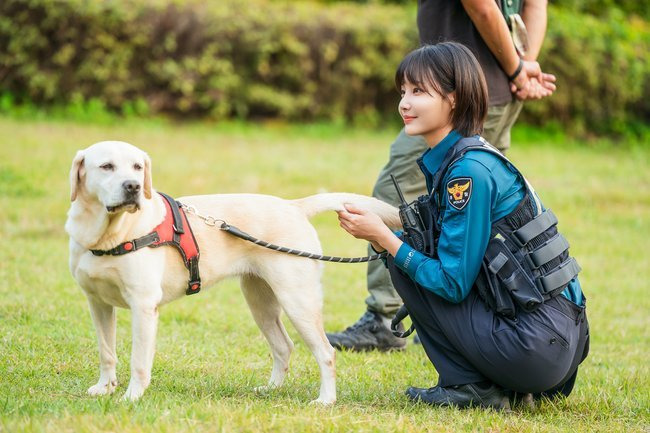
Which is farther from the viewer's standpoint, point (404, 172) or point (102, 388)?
point (404, 172)

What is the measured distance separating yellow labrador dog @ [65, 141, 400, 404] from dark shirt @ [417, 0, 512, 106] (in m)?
1.14

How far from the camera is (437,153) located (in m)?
3.77

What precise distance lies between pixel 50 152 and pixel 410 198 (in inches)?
252

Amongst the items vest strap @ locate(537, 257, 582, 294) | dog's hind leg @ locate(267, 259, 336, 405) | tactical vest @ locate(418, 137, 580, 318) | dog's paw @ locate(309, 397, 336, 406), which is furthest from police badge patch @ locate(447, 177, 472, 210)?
dog's paw @ locate(309, 397, 336, 406)

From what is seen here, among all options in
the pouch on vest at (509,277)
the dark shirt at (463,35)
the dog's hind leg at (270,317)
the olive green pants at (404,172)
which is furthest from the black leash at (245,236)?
the dark shirt at (463,35)

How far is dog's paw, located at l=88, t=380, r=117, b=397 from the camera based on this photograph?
374 centimetres

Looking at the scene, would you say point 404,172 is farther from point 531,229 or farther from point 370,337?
point 531,229

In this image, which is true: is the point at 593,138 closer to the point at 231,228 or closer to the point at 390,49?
the point at 390,49

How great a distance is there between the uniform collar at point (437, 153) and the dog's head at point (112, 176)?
4.07 ft

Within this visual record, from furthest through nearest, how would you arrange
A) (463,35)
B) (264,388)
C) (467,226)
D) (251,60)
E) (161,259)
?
(251,60), (463,35), (264,388), (161,259), (467,226)

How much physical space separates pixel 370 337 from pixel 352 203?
1357 millimetres

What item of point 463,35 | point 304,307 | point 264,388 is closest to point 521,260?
point 304,307

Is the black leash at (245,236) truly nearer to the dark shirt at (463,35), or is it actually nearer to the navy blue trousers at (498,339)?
the navy blue trousers at (498,339)

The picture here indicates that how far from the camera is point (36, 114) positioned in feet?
40.0
